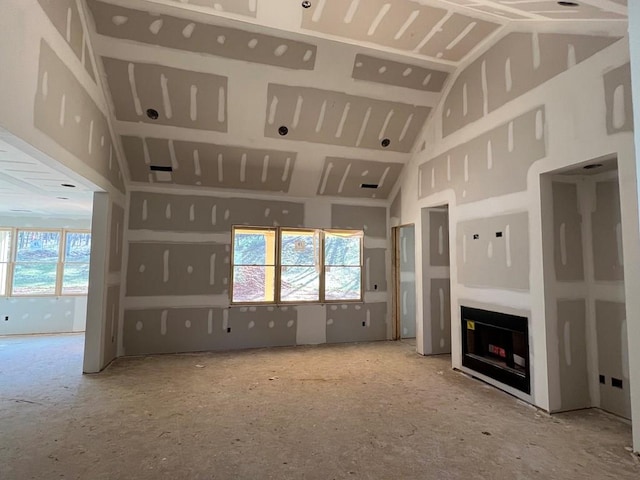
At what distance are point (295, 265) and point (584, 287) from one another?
419 cm

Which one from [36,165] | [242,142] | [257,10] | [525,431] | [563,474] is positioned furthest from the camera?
[242,142]

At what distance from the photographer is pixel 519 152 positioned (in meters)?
3.74

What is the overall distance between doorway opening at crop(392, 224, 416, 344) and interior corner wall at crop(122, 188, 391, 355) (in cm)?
36

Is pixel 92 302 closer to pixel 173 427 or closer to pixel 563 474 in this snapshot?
pixel 173 427

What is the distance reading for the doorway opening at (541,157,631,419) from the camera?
339 cm

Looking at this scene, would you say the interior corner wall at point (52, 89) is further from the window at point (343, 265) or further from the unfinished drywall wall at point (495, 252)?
the unfinished drywall wall at point (495, 252)

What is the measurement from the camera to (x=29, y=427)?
303 centimetres

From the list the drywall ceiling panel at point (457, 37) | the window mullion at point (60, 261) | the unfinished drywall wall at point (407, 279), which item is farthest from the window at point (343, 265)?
the window mullion at point (60, 261)

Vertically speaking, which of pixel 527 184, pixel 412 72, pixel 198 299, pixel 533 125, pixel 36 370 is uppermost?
pixel 412 72

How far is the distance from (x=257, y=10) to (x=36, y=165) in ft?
9.07

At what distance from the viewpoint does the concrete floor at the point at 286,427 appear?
7.98ft

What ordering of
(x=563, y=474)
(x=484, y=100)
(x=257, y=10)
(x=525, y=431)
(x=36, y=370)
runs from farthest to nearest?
(x=36, y=370)
(x=484, y=100)
(x=257, y=10)
(x=525, y=431)
(x=563, y=474)

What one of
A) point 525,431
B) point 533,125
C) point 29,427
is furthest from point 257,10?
point 525,431

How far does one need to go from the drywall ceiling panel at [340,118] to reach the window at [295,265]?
1763 mm
